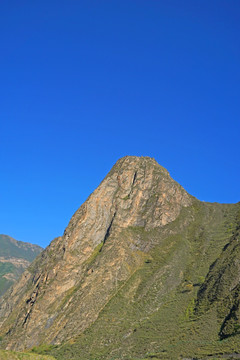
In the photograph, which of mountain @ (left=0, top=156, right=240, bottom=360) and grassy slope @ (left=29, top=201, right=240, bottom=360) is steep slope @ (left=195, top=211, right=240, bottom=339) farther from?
grassy slope @ (left=29, top=201, right=240, bottom=360)

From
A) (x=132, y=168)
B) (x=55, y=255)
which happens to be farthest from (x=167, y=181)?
(x=55, y=255)

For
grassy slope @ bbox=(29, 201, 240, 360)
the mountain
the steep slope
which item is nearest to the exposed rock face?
the mountain

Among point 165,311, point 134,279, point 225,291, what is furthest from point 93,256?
point 225,291

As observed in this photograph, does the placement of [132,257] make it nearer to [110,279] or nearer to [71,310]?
[110,279]

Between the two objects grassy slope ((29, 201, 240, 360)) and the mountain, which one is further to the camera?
the mountain

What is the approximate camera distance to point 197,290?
360ft

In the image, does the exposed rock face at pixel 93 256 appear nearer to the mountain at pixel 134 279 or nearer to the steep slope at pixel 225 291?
the mountain at pixel 134 279

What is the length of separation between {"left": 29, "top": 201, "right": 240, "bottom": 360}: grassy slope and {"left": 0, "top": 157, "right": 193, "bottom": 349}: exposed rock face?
189 inches

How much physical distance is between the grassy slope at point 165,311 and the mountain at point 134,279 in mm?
289

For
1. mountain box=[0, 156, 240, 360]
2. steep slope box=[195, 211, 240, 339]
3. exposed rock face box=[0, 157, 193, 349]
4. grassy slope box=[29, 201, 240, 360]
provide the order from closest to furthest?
grassy slope box=[29, 201, 240, 360] → steep slope box=[195, 211, 240, 339] → mountain box=[0, 156, 240, 360] → exposed rock face box=[0, 157, 193, 349]

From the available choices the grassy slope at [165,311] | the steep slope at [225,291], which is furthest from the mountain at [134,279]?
the steep slope at [225,291]

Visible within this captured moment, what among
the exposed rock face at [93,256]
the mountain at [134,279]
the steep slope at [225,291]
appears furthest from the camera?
the exposed rock face at [93,256]

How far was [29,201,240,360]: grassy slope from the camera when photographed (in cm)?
8456

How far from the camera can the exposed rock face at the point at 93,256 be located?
111750 millimetres
